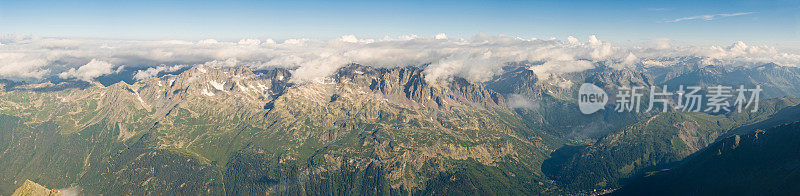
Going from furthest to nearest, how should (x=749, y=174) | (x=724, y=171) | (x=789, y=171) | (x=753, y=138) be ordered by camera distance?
(x=753, y=138)
(x=724, y=171)
(x=749, y=174)
(x=789, y=171)

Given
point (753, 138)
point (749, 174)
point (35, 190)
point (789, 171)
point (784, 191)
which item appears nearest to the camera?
point (35, 190)

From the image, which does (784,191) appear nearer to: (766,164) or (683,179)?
(766,164)

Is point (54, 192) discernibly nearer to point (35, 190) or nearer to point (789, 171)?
point (35, 190)

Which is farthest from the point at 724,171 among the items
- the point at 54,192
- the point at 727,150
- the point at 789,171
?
the point at 54,192

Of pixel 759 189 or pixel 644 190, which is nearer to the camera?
pixel 759 189

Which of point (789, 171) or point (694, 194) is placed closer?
point (789, 171)

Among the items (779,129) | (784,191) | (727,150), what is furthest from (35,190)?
(779,129)

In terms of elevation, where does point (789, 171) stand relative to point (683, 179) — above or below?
above

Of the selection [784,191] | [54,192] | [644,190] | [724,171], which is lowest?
[644,190]

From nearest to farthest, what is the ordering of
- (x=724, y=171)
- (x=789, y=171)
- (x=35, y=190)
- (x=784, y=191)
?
1. (x=35, y=190)
2. (x=784, y=191)
3. (x=789, y=171)
4. (x=724, y=171)
